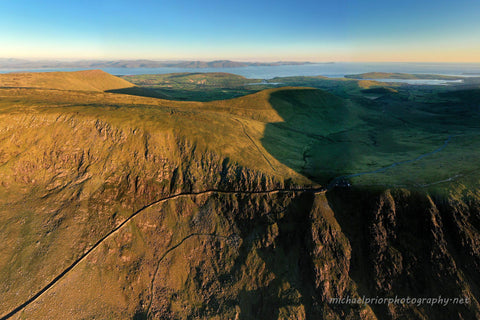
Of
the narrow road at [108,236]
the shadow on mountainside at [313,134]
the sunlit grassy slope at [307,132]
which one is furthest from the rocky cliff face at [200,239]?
the shadow on mountainside at [313,134]

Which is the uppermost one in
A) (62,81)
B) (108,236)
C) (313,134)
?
(62,81)

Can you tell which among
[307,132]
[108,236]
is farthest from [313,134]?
[108,236]

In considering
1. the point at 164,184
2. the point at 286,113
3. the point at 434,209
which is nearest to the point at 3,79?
the point at 164,184

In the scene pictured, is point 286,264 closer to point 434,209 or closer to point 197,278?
point 197,278

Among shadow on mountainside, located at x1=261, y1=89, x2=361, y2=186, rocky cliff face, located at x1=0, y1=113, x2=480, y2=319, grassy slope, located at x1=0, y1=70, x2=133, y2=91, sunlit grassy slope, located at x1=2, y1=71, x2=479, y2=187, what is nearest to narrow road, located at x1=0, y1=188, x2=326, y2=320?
rocky cliff face, located at x1=0, y1=113, x2=480, y2=319

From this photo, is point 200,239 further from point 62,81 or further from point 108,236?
point 62,81

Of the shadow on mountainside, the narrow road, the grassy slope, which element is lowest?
the narrow road

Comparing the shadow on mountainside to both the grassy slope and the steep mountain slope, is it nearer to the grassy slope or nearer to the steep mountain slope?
the steep mountain slope
